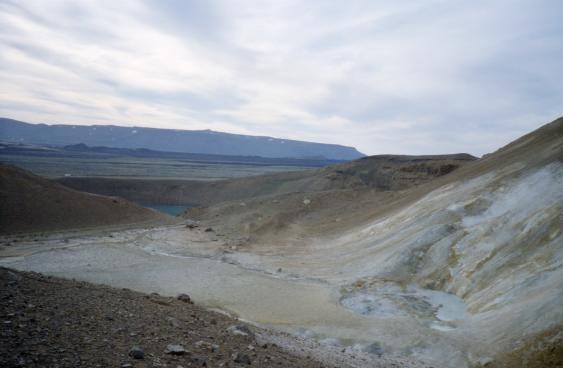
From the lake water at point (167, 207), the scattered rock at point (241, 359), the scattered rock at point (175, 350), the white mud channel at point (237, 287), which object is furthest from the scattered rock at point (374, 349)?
the lake water at point (167, 207)

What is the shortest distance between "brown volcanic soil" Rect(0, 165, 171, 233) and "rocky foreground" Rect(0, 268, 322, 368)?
69.8 feet

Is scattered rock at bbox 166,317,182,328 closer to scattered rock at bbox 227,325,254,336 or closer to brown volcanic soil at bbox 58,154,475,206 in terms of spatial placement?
scattered rock at bbox 227,325,254,336

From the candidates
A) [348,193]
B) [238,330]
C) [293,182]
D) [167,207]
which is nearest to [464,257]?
[238,330]

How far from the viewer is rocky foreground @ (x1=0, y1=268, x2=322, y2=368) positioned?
17.7 feet

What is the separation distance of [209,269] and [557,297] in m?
13.9

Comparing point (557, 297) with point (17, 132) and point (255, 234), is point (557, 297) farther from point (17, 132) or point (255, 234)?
point (17, 132)

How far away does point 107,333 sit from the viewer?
651cm

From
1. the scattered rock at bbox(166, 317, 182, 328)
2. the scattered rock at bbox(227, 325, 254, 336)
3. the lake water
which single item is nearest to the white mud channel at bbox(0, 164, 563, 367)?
the scattered rock at bbox(227, 325, 254, 336)

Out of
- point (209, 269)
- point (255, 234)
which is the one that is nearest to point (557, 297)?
point (209, 269)

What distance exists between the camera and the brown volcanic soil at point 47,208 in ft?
90.2

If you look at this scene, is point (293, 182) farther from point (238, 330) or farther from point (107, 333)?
point (107, 333)

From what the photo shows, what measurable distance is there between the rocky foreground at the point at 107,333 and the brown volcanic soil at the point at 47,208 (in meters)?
21.3

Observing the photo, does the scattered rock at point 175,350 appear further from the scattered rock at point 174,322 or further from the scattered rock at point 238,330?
the scattered rock at point 238,330

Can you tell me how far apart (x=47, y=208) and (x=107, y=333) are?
1043 inches
